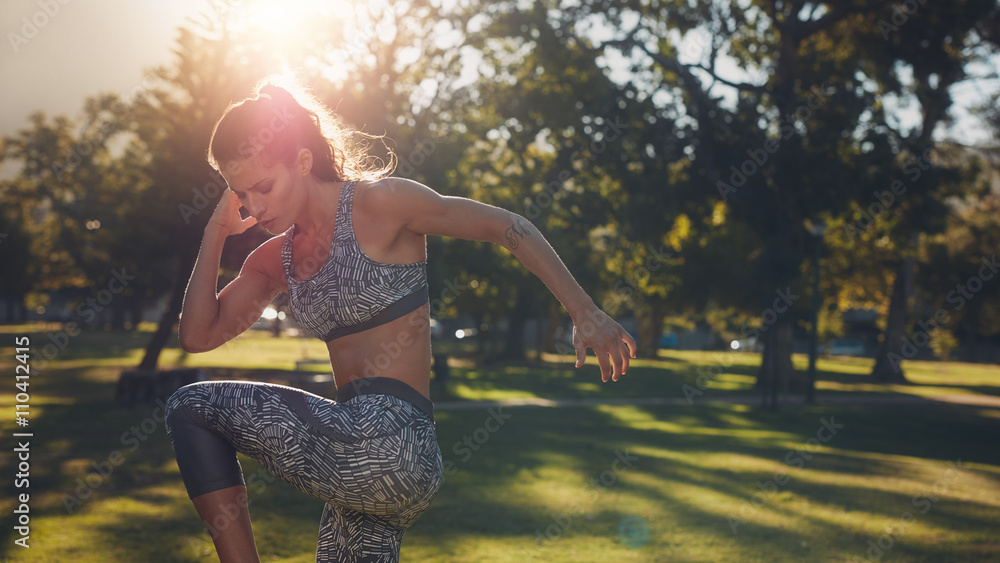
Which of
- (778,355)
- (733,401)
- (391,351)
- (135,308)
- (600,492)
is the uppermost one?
(135,308)

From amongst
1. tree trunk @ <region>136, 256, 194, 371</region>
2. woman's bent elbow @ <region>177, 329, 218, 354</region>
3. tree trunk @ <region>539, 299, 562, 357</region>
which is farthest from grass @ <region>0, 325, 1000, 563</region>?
tree trunk @ <region>539, 299, 562, 357</region>

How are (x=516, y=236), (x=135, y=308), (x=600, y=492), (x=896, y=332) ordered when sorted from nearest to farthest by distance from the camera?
(x=516, y=236), (x=600, y=492), (x=896, y=332), (x=135, y=308)

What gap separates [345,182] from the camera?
2625 mm

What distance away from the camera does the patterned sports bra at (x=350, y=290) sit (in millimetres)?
2354

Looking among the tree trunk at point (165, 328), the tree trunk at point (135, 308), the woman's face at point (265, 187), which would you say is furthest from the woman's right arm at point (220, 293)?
the tree trunk at point (135, 308)

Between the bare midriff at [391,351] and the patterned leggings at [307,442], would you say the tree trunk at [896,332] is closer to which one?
the bare midriff at [391,351]

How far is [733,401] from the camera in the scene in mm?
24328

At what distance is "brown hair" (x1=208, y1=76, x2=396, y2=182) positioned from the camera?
238cm

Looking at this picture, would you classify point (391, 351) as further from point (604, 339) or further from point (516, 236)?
point (604, 339)

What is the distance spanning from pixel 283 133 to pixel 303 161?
105 mm

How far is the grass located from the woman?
4.04 meters

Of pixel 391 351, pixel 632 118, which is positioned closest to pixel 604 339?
pixel 391 351

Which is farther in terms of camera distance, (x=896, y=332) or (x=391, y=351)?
(x=896, y=332)

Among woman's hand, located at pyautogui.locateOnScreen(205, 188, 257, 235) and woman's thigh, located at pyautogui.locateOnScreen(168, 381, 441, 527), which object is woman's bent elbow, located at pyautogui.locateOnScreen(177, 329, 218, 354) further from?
woman's thigh, located at pyautogui.locateOnScreen(168, 381, 441, 527)
